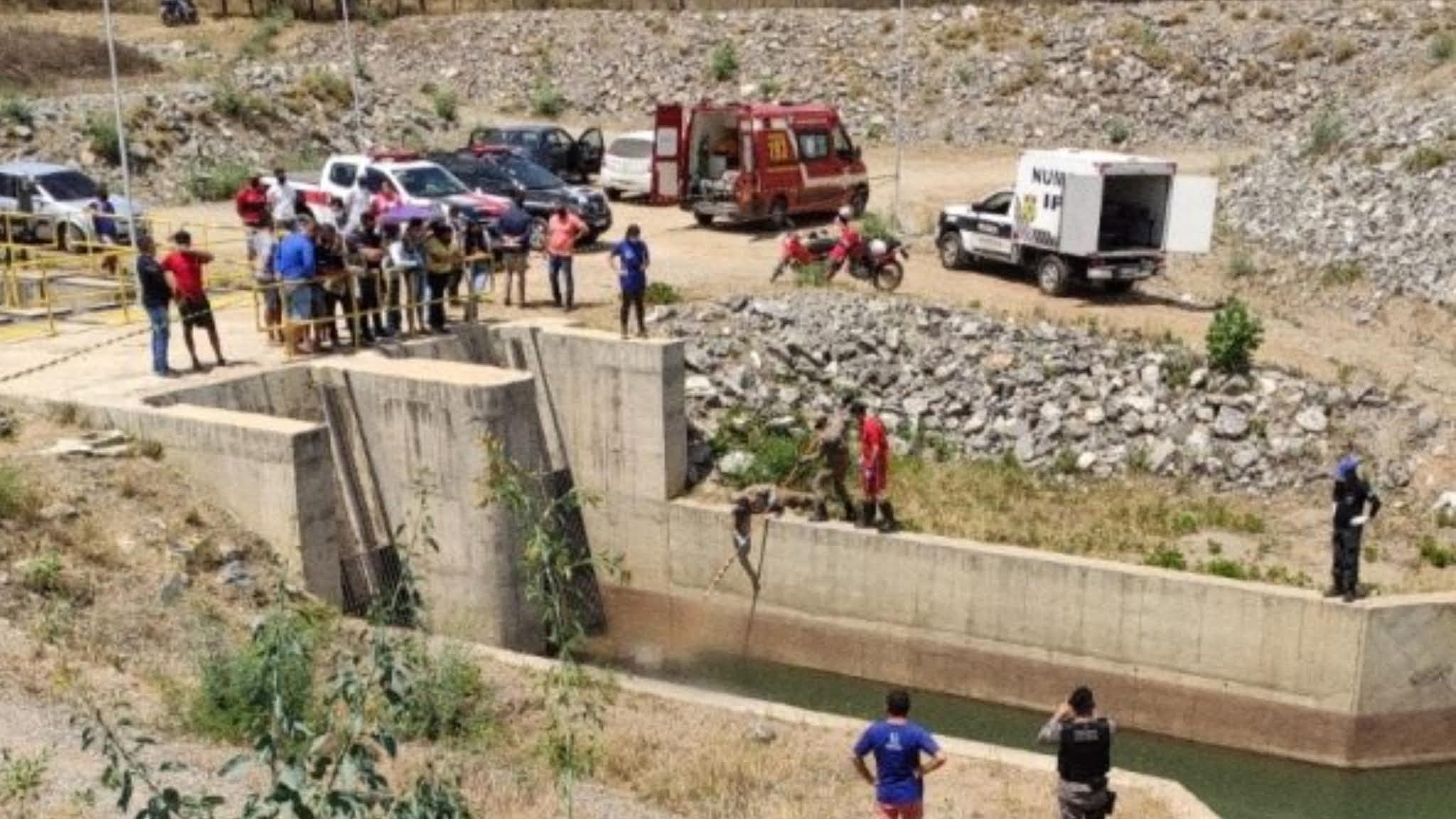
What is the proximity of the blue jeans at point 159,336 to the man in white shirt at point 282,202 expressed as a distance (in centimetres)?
558

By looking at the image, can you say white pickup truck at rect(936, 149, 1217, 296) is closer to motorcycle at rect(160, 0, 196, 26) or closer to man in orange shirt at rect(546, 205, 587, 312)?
man in orange shirt at rect(546, 205, 587, 312)

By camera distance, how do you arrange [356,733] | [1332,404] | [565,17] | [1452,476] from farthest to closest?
[565,17], [1332,404], [1452,476], [356,733]

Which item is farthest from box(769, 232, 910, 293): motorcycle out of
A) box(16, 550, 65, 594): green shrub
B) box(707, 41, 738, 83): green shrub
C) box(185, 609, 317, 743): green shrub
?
box(707, 41, 738, 83): green shrub

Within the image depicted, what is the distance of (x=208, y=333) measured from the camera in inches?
747

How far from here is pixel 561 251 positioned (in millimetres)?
22391

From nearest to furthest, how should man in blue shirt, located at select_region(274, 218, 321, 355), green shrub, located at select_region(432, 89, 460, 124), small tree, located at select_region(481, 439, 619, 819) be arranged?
small tree, located at select_region(481, 439, 619, 819) < man in blue shirt, located at select_region(274, 218, 321, 355) < green shrub, located at select_region(432, 89, 460, 124)

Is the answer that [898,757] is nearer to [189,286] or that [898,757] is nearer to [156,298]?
[156,298]

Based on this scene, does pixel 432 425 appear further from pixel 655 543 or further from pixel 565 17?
pixel 565 17

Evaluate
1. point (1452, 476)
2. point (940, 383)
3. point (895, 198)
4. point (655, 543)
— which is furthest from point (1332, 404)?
point (895, 198)

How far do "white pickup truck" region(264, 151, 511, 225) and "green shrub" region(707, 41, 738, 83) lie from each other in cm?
1849

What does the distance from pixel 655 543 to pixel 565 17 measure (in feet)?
106

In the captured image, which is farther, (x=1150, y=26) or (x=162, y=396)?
(x=1150, y=26)

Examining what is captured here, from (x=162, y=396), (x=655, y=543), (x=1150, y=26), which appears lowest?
(x=655, y=543)

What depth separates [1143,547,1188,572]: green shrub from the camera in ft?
57.7
